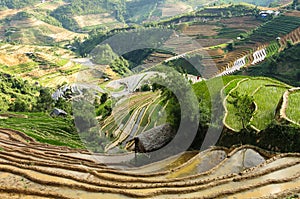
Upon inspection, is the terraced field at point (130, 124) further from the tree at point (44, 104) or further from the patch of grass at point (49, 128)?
the tree at point (44, 104)

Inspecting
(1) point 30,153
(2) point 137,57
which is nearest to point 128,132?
(1) point 30,153

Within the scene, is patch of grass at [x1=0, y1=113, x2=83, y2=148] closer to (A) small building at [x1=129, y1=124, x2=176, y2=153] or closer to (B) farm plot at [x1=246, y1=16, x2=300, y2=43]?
(A) small building at [x1=129, y1=124, x2=176, y2=153]

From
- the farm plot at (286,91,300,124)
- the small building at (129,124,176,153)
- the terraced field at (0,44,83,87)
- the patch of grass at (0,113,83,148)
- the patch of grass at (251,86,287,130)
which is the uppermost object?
the farm plot at (286,91,300,124)

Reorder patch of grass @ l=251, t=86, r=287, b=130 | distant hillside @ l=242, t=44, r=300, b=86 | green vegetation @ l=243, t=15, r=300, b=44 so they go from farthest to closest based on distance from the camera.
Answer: green vegetation @ l=243, t=15, r=300, b=44 < distant hillside @ l=242, t=44, r=300, b=86 < patch of grass @ l=251, t=86, r=287, b=130

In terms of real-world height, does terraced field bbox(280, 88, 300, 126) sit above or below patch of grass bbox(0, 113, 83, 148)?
above

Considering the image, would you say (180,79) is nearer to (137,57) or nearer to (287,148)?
(287,148)

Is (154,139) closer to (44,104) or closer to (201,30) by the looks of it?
(44,104)

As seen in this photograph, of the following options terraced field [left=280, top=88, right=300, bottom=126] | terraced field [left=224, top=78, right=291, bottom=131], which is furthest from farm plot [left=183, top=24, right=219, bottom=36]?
terraced field [left=280, top=88, right=300, bottom=126]
